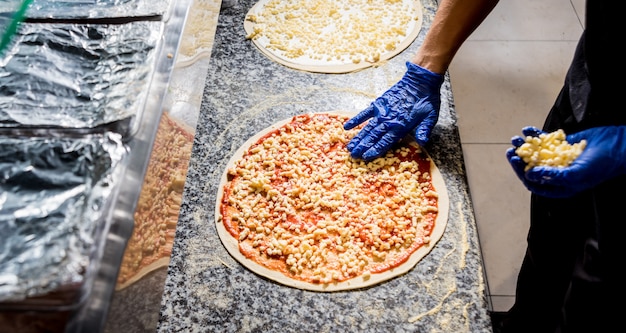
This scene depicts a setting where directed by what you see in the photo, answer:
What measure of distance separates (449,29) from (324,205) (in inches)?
28.8

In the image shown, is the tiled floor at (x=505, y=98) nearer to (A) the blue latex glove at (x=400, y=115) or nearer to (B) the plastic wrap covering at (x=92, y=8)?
(A) the blue latex glove at (x=400, y=115)

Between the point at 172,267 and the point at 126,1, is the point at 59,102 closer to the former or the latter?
the point at 126,1

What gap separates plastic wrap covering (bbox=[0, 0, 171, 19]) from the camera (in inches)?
43.9

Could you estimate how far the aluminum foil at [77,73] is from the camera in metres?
0.93

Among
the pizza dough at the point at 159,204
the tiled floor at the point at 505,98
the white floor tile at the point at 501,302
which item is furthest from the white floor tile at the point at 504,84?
the pizza dough at the point at 159,204

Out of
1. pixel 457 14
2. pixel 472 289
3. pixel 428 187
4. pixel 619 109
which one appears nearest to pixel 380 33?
pixel 457 14

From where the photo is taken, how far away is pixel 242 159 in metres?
1.47

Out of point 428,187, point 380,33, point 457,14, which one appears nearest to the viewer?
point 428,187

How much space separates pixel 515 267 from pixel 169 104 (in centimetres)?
171

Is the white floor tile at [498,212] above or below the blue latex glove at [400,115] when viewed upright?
below

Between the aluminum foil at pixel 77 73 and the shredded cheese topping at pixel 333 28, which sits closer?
the aluminum foil at pixel 77 73

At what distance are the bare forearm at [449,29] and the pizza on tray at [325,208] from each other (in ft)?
1.01

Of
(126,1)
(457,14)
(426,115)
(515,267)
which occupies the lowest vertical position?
(515,267)

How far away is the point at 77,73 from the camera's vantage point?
1.01m
